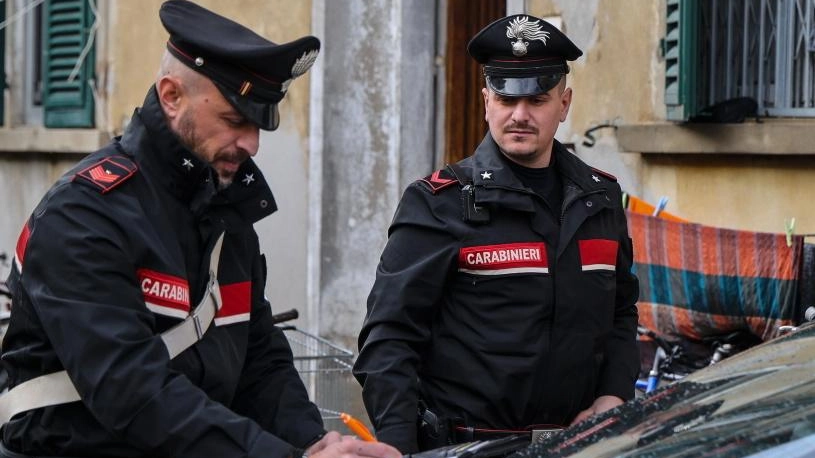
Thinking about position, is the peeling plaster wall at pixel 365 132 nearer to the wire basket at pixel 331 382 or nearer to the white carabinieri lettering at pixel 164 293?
the wire basket at pixel 331 382

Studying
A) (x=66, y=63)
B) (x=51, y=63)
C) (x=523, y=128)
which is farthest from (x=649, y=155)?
(x=51, y=63)

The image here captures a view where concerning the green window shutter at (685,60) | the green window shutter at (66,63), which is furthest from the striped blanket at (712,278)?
the green window shutter at (66,63)

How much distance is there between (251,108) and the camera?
3.41 m

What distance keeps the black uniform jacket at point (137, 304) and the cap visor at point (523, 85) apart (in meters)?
0.98

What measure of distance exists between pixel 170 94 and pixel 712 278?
310 centimetres

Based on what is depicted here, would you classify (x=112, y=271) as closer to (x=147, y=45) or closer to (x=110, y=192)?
(x=110, y=192)

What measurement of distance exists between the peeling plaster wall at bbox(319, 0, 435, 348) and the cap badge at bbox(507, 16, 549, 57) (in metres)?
4.34

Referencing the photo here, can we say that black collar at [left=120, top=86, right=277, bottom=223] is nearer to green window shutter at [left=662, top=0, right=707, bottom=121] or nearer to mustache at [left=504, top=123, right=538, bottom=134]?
mustache at [left=504, top=123, right=538, bottom=134]

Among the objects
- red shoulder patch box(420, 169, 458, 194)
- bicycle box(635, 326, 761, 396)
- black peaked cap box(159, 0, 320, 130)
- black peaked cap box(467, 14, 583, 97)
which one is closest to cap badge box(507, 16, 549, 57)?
black peaked cap box(467, 14, 583, 97)

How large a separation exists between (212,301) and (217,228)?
0.53 ft

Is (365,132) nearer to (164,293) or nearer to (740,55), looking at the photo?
(740,55)

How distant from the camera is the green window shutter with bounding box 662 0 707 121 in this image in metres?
6.77

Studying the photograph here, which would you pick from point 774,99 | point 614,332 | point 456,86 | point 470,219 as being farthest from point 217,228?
point 456,86

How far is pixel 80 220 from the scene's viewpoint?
323cm
